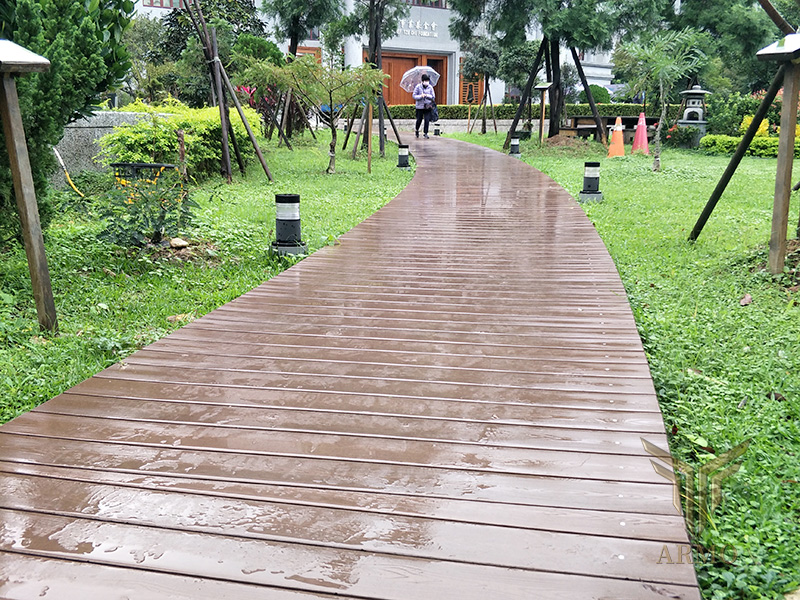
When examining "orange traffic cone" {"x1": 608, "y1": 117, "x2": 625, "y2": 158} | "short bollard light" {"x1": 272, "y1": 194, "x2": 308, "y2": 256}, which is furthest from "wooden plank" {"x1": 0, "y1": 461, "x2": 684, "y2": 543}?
"orange traffic cone" {"x1": 608, "y1": 117, "x2": 625, "y2": 158}

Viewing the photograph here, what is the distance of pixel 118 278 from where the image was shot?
495 cm

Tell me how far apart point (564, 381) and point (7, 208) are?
12.4ft

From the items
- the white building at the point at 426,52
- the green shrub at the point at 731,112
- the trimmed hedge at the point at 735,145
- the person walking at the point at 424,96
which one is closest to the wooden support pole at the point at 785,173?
the trimmed hedge at the point at 735,145

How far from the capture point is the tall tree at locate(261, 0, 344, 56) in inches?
678

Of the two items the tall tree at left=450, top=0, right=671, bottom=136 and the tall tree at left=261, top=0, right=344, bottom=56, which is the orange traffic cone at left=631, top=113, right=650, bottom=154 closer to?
the tall tree at left=450, top=0, right=671, bottom=136

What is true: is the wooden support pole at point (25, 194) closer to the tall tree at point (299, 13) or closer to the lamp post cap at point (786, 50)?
the lamp post cap at point (786, 50)

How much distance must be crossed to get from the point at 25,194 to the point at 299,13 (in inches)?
597

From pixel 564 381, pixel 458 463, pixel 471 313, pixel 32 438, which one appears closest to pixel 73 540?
pixel 32 438

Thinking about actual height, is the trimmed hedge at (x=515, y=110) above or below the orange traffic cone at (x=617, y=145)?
above

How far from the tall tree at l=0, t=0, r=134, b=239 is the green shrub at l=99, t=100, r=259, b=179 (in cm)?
242

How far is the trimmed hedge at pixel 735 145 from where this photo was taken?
16328 mm

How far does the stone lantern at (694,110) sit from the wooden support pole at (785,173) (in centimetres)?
1490

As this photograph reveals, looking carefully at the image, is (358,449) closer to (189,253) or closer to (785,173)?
(189,253)

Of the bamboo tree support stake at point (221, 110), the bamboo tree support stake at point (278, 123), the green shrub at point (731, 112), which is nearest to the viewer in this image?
the bamboo tree support stake at point (221, 110)
